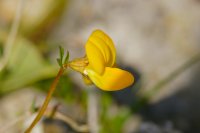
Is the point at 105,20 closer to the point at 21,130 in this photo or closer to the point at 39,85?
the point at 39,85

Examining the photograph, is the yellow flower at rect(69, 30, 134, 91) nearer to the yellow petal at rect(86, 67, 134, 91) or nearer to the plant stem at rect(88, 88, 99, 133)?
the yellow petal at rect(86, 67, 134, 91)

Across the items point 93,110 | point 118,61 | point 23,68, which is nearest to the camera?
point 93,110

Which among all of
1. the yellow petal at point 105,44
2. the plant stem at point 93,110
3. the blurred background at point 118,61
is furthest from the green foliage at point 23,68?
the yellow petal at point 105,44

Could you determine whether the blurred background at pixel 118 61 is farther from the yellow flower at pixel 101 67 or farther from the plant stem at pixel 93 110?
the yellow flower at pixel 101 67

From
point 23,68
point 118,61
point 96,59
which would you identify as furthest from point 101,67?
point 118,61

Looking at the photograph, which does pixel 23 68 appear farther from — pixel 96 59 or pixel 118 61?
pixel 96 59

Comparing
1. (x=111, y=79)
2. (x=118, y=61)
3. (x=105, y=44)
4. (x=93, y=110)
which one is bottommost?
(x=111, y=79)

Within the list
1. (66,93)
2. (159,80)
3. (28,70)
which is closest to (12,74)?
(28,70)
